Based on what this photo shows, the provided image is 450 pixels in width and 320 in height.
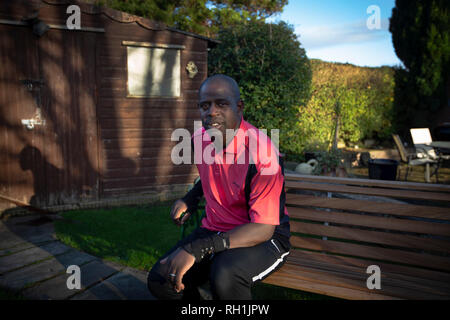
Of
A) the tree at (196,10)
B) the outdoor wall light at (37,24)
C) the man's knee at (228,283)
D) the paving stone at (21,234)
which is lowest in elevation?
the paving stone at (21,234)

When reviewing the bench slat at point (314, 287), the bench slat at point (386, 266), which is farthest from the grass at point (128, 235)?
the bench slat at point (314, 287)

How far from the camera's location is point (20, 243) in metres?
4.07

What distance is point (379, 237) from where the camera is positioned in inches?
95.1

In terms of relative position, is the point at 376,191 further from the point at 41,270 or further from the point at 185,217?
the point at 41,270

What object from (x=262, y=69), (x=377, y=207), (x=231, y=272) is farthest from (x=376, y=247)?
(x=262, y=69)

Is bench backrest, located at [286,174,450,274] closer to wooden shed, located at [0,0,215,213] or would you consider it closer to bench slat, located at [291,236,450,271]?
bench slat, located at [291,236,450,271]

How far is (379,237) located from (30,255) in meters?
3.54

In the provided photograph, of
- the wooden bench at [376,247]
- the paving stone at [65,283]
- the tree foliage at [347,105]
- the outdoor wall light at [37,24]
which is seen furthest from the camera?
the tree foliage at [347,105]

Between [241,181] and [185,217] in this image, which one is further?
[185,217]

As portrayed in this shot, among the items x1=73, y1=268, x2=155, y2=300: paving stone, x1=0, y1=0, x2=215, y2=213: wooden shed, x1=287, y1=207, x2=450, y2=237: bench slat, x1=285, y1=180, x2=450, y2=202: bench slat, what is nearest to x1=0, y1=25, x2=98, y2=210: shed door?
x1=0, y1=0, x2=215, y2=213: wooden shed

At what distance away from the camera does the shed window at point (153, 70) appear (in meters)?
6.06

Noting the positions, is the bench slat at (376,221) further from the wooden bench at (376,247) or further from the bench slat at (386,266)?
the bench slat at (386,266)

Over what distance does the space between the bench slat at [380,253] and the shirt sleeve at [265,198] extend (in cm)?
85

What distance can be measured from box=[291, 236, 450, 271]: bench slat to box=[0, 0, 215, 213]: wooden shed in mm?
4284
